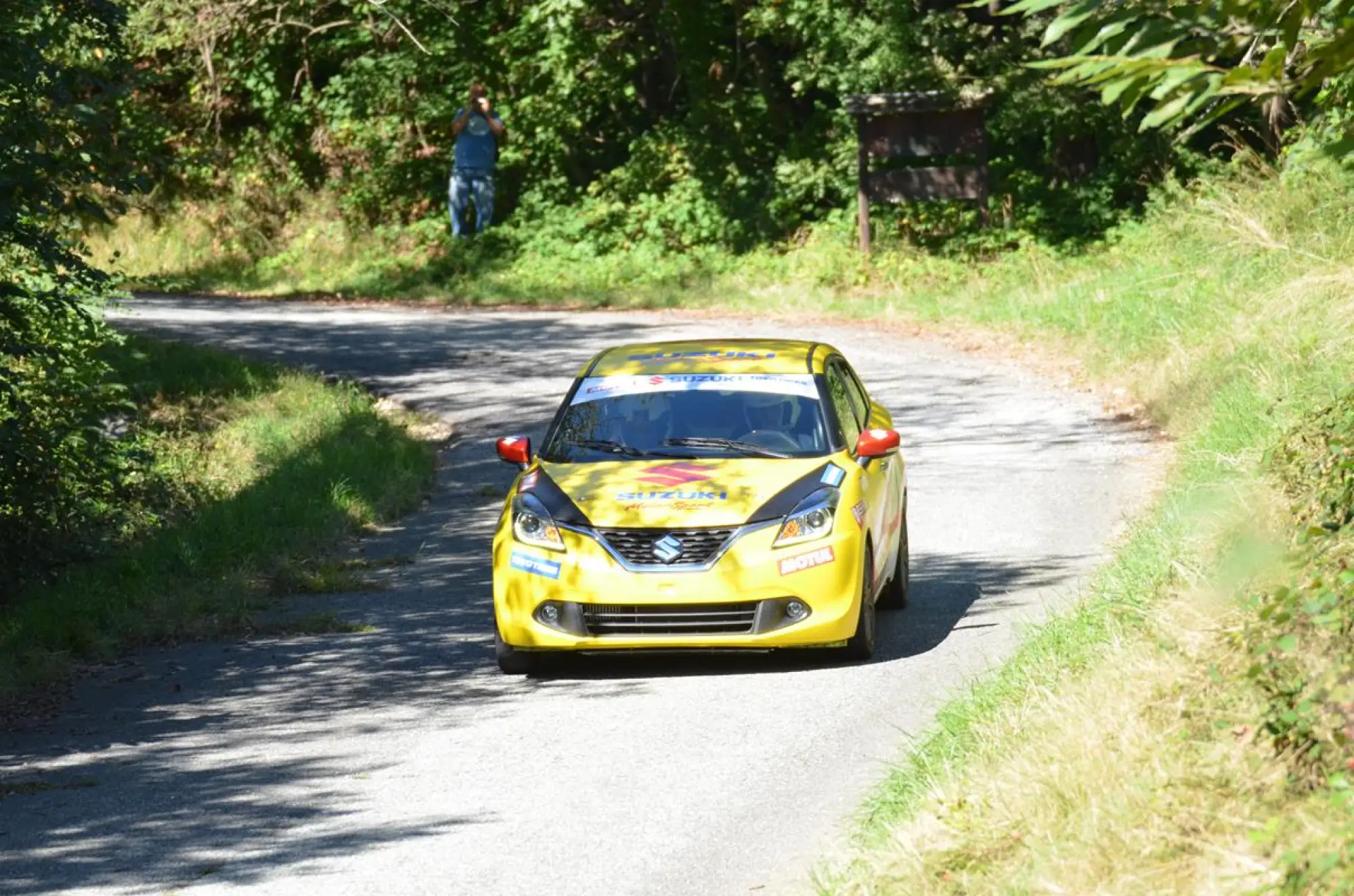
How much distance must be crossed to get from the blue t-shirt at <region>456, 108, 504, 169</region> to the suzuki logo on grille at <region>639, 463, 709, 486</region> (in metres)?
22.3

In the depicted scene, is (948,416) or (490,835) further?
(948,416)

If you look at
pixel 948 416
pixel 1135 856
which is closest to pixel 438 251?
pixel 948 416

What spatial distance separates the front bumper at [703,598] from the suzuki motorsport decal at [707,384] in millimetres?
1394

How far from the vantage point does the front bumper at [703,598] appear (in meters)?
10.1

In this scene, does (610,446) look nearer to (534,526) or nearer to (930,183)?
(534,526)

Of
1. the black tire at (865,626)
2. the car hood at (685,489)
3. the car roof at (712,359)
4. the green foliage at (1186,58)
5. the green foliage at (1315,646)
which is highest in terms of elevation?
the green foliage at (1186,58)

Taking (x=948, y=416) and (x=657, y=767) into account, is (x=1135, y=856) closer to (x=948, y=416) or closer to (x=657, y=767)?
(x=657, y=767)

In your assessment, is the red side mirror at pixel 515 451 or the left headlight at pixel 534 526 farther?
the red side mirror at pixel 515 451

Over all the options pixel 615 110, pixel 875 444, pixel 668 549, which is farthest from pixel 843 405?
pixel 615 110

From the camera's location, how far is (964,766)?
7.19m

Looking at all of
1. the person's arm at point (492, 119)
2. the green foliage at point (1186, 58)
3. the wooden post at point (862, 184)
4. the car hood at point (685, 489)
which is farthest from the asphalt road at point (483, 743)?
the person's arm at point (492, 119)

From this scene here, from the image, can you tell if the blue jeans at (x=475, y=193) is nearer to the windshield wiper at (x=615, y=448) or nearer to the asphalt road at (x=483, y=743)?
the asphalt road at (x=483, y=743)

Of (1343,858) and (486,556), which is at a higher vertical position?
(1343,858)

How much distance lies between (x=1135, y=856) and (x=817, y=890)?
4.15 feet
